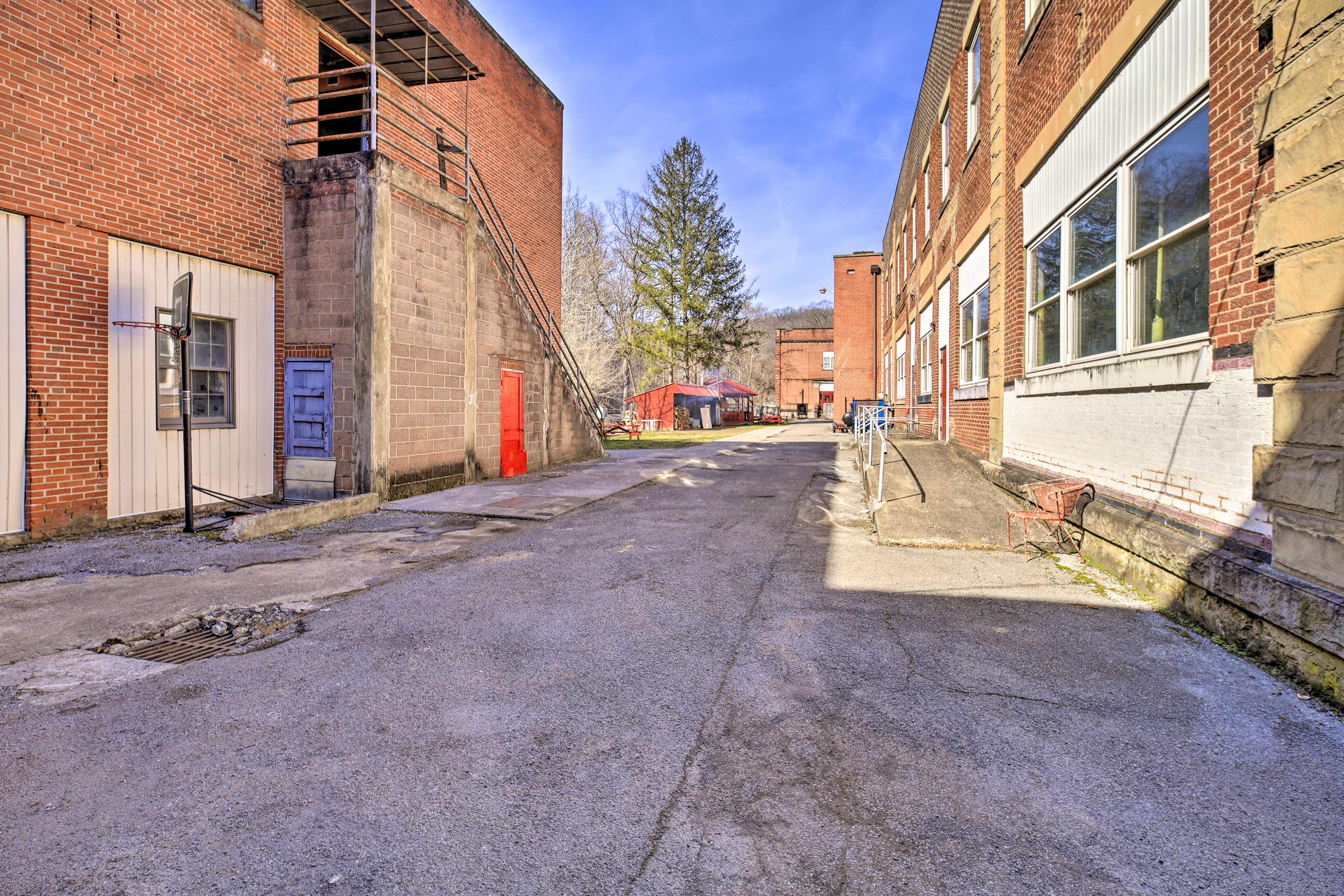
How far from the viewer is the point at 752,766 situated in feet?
9.62

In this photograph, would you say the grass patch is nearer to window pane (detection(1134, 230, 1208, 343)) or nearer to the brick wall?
the brick wall

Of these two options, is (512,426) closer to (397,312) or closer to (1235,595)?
(397,312)

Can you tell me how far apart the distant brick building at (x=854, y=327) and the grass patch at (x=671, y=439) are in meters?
6.41

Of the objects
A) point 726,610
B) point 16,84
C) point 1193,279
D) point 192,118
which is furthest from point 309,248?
point 1193,279

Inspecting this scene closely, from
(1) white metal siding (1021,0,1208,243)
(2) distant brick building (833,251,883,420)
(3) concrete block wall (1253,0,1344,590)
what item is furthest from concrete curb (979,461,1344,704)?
(2) distant brick building (833,251,883,420)

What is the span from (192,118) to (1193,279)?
11.2 m

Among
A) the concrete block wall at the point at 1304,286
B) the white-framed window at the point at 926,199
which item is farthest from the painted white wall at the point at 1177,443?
the white-framed window at the point at 926,199

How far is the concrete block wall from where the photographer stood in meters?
3.67

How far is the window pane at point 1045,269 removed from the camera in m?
8.55

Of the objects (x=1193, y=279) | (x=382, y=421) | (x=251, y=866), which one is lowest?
→ (x=251, y=866)

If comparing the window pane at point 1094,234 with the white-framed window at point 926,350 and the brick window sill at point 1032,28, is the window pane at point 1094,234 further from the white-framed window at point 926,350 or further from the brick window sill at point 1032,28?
the white-framed window at point 926,350

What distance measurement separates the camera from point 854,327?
151 ft

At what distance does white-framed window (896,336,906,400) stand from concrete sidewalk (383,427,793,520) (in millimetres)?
9294

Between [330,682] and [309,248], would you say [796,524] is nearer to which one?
[330,682]
